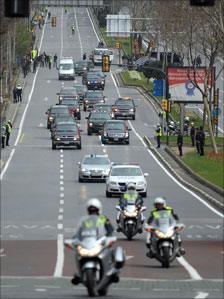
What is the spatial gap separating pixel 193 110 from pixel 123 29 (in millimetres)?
17800

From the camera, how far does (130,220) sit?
3475 cm

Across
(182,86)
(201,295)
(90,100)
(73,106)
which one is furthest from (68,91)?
(201,295)

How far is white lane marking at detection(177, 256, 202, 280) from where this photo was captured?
2530cm

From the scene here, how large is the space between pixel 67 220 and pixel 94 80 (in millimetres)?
77533

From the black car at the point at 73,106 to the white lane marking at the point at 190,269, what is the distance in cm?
6399

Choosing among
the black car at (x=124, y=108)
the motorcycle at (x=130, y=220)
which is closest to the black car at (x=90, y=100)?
the black car at (x=124, y=108)

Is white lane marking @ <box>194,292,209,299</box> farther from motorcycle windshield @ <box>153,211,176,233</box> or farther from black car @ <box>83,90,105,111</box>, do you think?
black car @ <box>83,90,105,111</box>

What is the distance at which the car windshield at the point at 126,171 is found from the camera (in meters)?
51.3

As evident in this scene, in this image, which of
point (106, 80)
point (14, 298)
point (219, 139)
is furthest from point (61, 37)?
point (14, 298)

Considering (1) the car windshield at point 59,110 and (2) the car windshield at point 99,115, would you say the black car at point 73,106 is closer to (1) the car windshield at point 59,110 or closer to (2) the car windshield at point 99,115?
(1) the car windshield at point 59,110

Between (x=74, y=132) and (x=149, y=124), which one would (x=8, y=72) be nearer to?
(x=149, y=124)

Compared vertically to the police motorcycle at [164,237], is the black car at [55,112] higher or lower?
lower

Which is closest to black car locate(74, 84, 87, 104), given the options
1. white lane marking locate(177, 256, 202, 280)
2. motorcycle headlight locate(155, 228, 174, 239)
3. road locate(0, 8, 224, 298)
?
road locate(0, 8, 224, 298)

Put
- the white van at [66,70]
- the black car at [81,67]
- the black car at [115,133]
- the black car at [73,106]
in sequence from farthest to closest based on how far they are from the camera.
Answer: the black car at [81,67] < the white van at [66,70] < the black car at [73,106] < the black car at [115,133]
